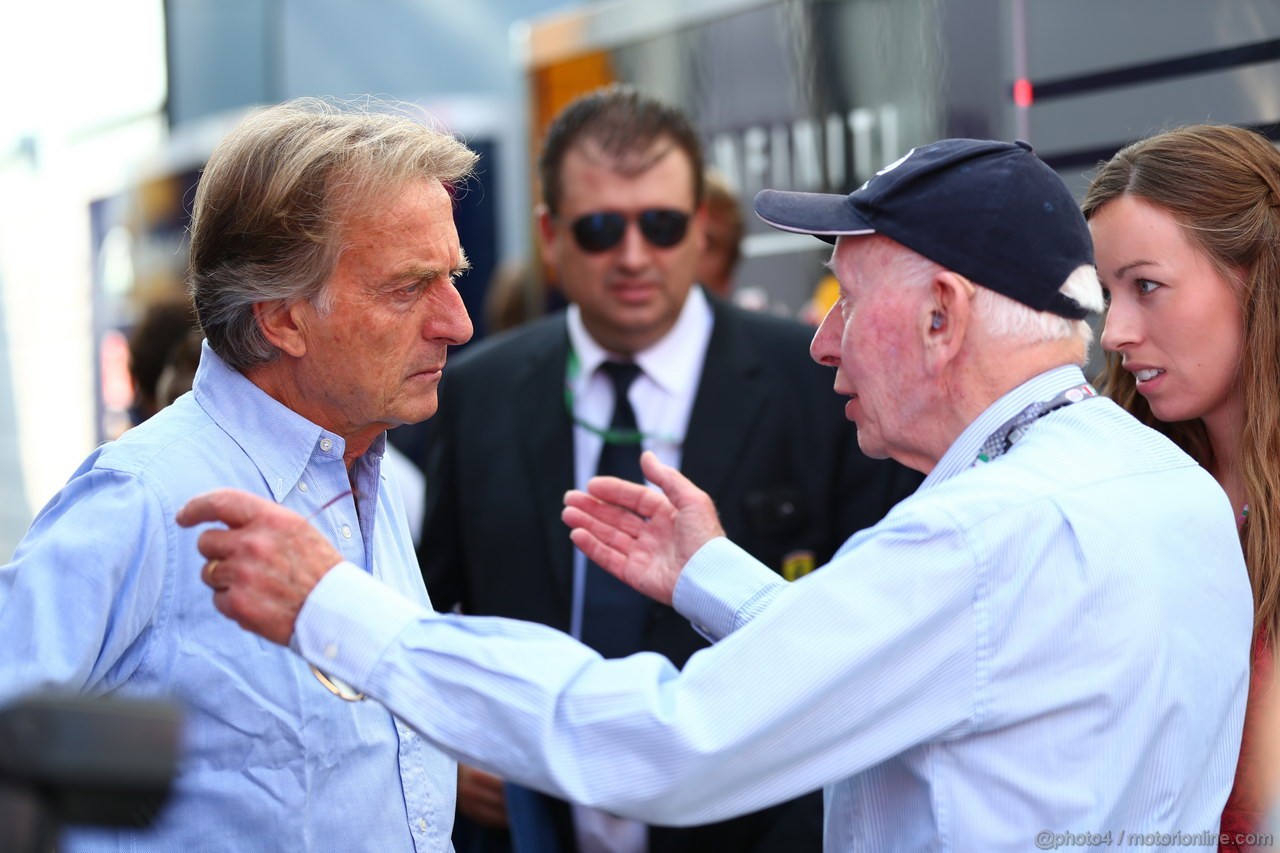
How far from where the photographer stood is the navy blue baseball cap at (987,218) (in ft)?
6.18

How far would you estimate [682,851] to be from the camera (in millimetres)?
3125

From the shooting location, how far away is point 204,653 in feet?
6.58

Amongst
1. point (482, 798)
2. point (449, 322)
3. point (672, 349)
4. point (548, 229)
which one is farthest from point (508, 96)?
point (449, 322)

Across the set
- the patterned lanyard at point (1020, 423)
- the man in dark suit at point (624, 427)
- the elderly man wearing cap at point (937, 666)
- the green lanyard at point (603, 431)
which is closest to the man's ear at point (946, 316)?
the elderly man wearing cap at point (937, 666)

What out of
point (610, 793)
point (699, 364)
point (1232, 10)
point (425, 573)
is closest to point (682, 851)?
point (425, 573)

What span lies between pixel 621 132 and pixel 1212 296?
1.88m

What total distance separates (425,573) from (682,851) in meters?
1.02

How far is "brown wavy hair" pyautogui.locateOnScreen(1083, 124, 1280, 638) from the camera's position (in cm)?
234

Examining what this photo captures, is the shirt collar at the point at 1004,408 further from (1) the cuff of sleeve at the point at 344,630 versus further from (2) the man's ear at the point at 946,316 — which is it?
(1) the cuff of sleeve at the point at 344,630

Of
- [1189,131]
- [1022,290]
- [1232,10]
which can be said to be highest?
[1232,10]

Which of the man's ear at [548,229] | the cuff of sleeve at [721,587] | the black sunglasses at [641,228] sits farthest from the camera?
the man's ear at [548,229]

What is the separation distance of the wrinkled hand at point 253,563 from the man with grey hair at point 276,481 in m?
0.28

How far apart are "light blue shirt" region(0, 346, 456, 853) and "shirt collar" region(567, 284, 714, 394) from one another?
150 centimetres

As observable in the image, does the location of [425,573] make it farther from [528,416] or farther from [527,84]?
[527,84]
